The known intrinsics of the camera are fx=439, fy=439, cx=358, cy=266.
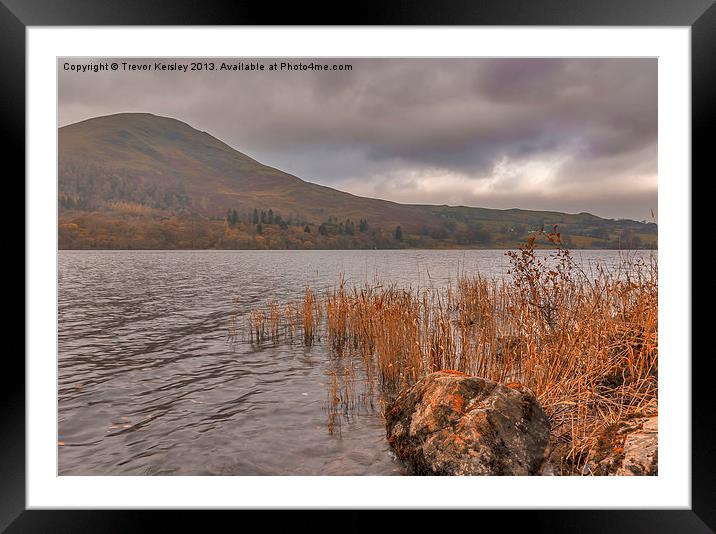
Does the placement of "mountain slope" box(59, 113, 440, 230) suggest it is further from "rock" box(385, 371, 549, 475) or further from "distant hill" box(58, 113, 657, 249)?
"rock" box(385, 371, 549, 475)

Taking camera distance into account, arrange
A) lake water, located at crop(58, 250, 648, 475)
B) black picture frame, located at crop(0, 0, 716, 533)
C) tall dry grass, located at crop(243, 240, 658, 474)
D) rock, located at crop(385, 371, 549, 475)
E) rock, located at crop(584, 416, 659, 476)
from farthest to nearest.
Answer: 1. lake water, located at crop(58, 250, 648, 475)
2. tall dry grass, located at crop(243, 240, 658, 474)
3. rock, located at crop(385, 371, 549, 475)
4. rock, located at crop(584, 416, 659, 476)
5. black picture frame, located at crop(0, 0, 716, 533)

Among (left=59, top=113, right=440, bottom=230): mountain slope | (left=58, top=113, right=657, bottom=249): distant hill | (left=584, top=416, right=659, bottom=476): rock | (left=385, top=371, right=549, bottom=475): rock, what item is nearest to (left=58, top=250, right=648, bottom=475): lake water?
(left=385, top=371, right=549, bottom=475): rock

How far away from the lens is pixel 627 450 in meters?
2.77

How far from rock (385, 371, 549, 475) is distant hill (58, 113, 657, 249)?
21857 millimetres

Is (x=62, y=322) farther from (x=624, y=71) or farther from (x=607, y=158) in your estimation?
(x=607, y=158)

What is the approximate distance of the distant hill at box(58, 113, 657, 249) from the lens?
55.7 m
